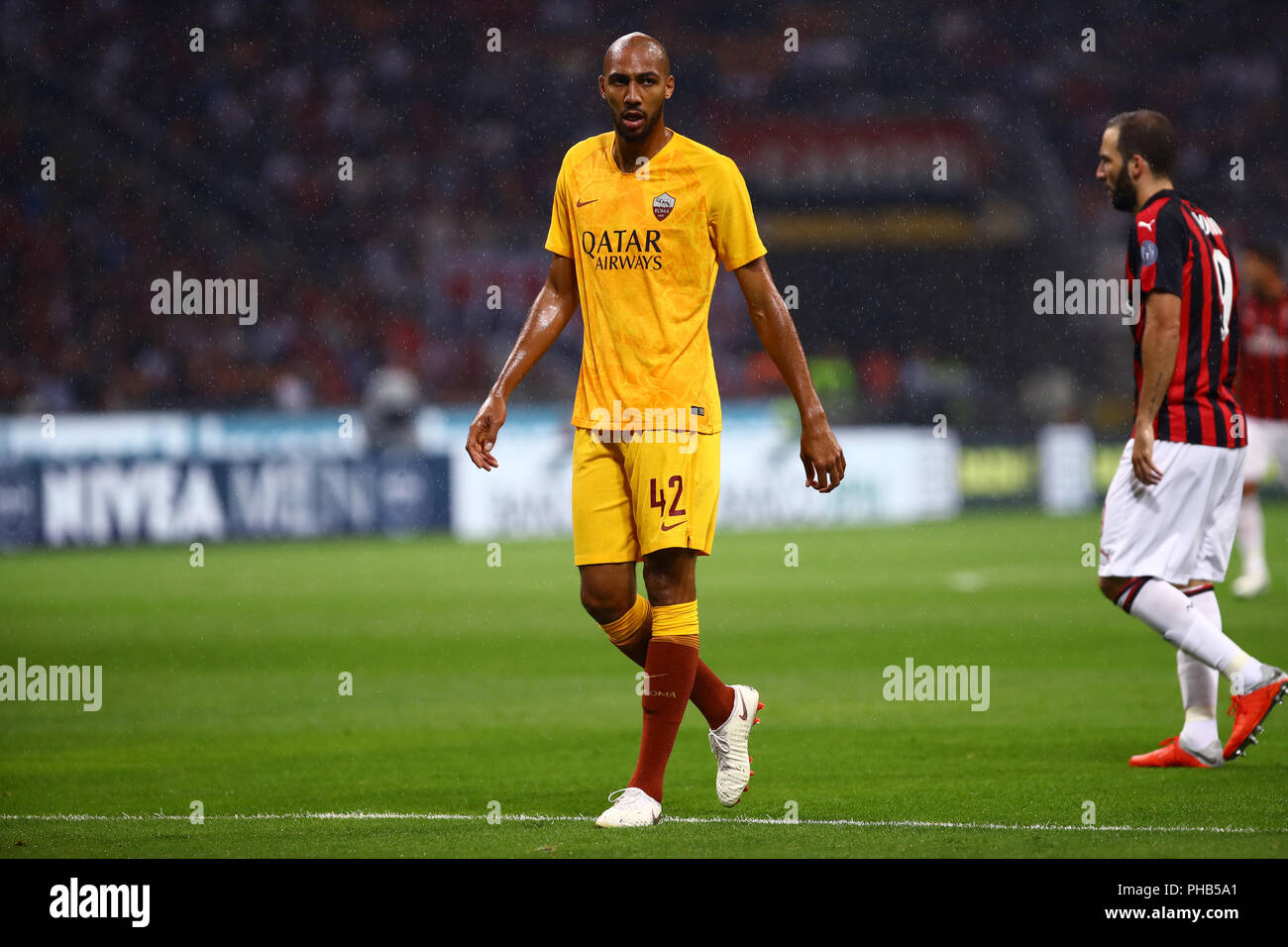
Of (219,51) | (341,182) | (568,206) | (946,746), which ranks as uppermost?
(219,51)

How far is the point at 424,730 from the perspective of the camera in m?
7.04

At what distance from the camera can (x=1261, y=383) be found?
1095 centimetres

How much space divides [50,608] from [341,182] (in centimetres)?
1547

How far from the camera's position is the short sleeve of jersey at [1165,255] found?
559 cm

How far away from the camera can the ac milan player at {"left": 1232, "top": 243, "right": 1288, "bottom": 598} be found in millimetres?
10891

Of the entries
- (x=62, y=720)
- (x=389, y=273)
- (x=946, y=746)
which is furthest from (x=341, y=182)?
(x=946, y=746)

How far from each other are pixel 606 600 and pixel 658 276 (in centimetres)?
97

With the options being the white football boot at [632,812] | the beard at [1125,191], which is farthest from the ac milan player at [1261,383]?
the white football boot at [632,812]

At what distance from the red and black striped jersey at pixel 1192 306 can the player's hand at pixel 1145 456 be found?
15 centimetres

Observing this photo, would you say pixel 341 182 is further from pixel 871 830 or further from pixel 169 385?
pixel 871 830

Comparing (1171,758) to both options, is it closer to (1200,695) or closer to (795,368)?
(1200,695)

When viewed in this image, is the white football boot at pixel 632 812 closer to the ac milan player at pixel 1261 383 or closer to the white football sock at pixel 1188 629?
the white football sock at pixel 1188 629

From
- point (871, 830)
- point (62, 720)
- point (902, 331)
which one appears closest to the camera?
point (871, 830)

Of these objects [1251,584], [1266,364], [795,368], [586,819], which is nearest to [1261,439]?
[1266,364]
